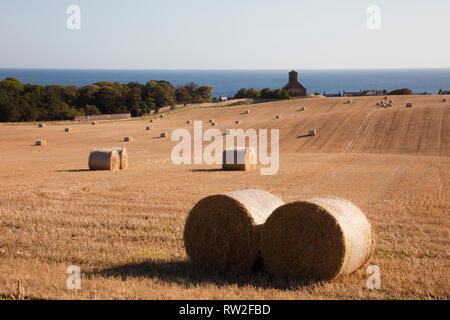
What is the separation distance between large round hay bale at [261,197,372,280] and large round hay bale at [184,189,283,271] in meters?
0.29

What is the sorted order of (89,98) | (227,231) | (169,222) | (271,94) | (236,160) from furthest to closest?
1. (271,94)
2. (89,98)
3. (236,160)
4. (169,222)
5. (227,231)

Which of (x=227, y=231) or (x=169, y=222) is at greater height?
(x=227, y=231)

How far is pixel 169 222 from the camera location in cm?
1206

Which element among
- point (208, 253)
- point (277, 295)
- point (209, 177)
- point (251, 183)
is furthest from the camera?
point (209, 177)

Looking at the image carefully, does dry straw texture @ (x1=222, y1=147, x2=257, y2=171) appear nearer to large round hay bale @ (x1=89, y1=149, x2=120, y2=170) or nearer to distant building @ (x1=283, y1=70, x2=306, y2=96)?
large round hay bale @ (x1=89, y1=149, x2=120, y2=170)

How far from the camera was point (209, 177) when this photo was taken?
21.5 meters

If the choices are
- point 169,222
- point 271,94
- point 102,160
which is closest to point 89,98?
point 271,94

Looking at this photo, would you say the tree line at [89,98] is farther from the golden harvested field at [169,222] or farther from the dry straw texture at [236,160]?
the dry straw texture at [236,160]

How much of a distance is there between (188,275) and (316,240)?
6.88 ft

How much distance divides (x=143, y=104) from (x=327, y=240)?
271 ft

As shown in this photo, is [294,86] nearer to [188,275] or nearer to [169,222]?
[169,222]
